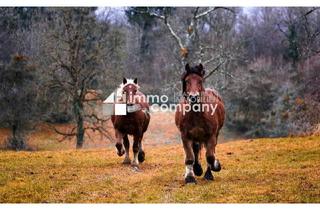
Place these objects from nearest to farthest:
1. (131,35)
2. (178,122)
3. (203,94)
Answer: (203,94), (178,122), (131,35)

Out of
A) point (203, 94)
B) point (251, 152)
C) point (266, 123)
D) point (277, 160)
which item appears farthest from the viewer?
point (266, 123)

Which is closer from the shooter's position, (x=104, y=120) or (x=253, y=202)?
(x=253, y=202)

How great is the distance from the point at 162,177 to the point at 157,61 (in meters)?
5.51

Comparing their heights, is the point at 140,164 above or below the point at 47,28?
below

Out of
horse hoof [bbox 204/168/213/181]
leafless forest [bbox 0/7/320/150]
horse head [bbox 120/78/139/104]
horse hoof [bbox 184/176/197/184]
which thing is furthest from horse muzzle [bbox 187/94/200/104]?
leafless forest [bbox 0/7/320/150]

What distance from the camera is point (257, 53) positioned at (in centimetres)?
1652

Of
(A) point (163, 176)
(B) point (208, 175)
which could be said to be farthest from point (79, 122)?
(B) point (208, 175)

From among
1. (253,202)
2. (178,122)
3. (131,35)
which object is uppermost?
(131,35)

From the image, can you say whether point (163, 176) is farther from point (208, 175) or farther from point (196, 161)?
point (208, 175)

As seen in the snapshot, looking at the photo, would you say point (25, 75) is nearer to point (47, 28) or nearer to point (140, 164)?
point (47, 28)

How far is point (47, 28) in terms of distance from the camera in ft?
50.3

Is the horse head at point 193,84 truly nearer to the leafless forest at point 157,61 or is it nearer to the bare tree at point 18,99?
the leafless forest at point 157,61

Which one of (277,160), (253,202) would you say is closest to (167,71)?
(277,160)

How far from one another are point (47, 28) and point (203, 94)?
23.0 ft
